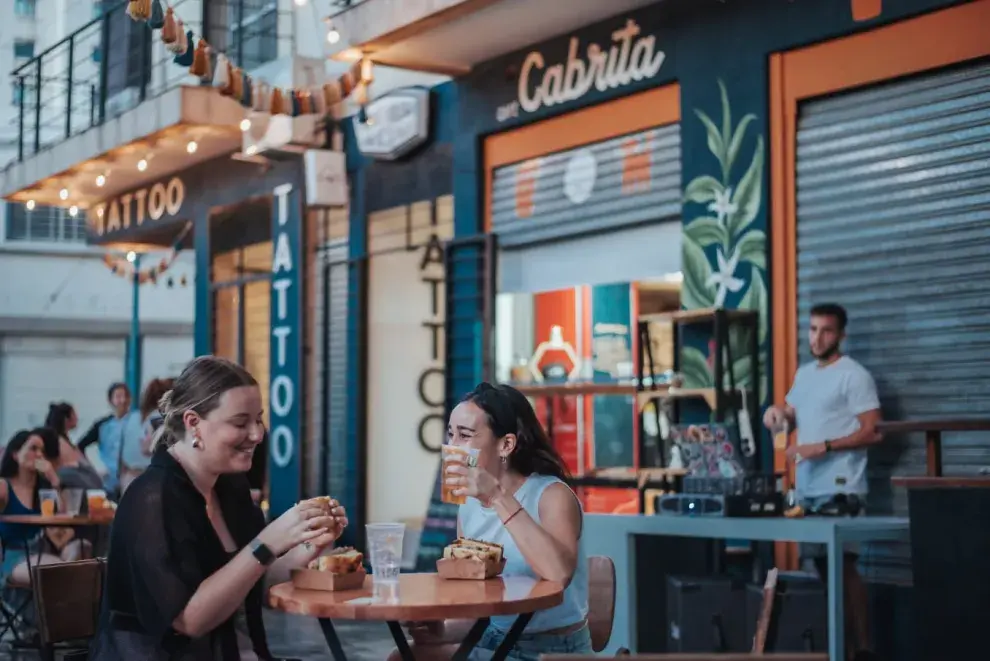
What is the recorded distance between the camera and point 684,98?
9195mm

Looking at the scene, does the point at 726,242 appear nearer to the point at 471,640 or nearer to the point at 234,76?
the point at 234,76

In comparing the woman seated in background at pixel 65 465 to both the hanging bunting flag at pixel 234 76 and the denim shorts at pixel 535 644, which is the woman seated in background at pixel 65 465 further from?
the denim shorts at pixel 535 644

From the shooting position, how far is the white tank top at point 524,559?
14.6 ft

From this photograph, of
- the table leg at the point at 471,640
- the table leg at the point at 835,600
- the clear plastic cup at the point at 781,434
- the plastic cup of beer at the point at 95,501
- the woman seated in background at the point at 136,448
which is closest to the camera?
the table leg at the point at 471,640

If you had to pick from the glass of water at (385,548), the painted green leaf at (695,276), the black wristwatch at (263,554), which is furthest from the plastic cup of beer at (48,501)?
the black wristwatch at (263,554)

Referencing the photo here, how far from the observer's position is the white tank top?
444 cm

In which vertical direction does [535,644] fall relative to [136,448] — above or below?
below

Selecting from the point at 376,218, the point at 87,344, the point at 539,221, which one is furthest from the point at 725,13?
the point at 87,344

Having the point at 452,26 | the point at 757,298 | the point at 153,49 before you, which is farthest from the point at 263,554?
the point at 153,49

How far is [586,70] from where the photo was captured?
10055 mm

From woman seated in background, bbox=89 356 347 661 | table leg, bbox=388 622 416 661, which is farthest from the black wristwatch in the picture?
table leg, bbox=388 622 416 661

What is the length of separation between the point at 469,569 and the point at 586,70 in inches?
248

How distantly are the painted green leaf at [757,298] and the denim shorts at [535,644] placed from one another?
14.0 ft

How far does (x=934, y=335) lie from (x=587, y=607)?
371cm
